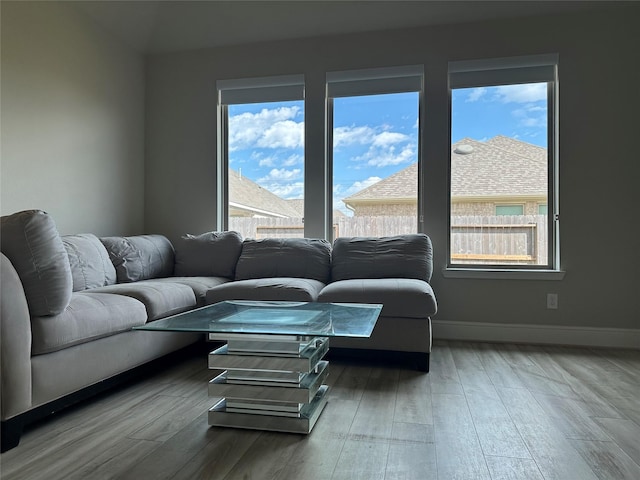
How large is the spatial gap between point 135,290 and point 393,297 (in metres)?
1.48

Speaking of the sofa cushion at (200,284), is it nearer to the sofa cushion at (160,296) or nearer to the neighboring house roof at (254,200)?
the sofa cushion at (160,296)

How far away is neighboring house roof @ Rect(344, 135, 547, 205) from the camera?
132 inches

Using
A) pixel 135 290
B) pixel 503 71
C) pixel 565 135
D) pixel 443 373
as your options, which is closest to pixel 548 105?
pixel 565 135

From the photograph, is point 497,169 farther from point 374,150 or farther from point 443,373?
point 443,373

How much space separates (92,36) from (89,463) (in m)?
3.27

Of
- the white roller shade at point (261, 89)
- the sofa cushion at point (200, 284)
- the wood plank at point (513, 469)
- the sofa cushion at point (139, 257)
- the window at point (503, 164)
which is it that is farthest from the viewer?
the white roller shade at point (261, 89)

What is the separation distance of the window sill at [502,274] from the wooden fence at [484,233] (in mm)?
127

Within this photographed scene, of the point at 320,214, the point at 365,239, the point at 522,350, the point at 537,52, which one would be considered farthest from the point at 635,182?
the point at 320,214

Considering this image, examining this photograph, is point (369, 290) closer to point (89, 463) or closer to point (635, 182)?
point (89, 463)

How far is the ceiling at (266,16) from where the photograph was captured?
129 inches

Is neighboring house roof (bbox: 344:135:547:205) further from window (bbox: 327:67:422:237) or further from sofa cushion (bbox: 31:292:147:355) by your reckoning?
sofa cushion (bbox: 31:292:147:355)

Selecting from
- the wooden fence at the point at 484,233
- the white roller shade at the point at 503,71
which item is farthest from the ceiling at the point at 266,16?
the wooden fence at the point at 484,233

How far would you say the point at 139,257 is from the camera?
3145 millimetres

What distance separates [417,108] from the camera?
3.54 metres
